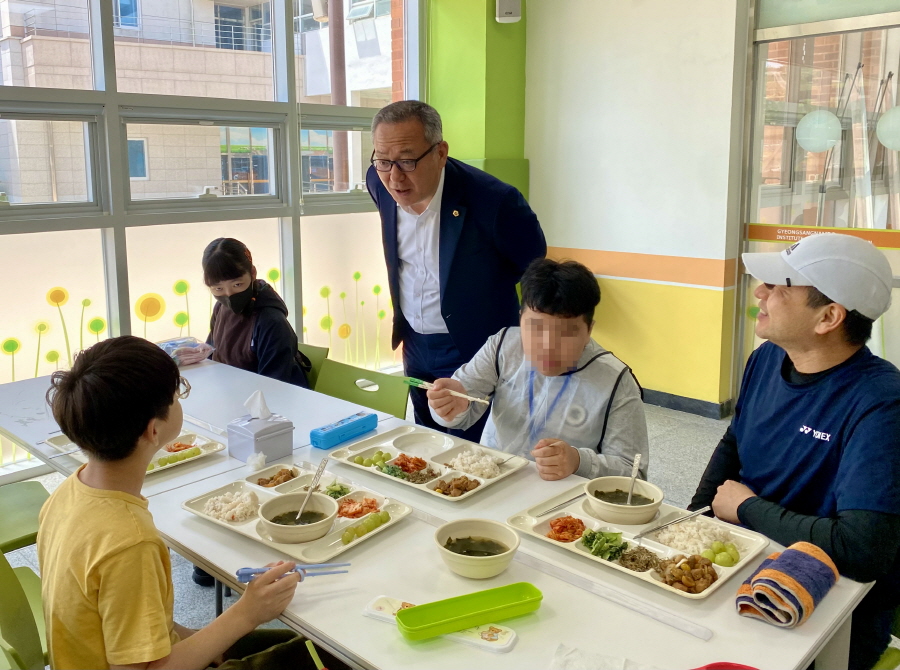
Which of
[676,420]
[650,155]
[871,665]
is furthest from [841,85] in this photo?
[871,665]

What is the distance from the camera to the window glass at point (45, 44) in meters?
3.46

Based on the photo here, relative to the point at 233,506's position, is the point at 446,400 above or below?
above

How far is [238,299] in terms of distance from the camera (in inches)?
121

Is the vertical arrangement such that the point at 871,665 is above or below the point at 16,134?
below

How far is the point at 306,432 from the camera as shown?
2.29 m

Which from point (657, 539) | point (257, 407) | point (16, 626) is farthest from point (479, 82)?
point (16, 626)

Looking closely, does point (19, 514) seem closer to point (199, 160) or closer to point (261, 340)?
point (261, 340)

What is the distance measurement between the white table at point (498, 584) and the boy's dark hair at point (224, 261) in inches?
48.4

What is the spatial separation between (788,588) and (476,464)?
815 mm

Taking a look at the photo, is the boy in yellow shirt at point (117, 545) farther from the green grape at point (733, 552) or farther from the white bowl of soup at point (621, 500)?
the green grape at point (733, 552)

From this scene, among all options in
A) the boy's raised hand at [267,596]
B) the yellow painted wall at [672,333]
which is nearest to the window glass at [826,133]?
the yellow painted wall at [672,333]

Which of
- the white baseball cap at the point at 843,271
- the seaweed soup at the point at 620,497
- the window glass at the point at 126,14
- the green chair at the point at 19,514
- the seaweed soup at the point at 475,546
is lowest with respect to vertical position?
the green chair at the point at 19,514

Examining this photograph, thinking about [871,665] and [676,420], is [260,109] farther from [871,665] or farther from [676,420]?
[871,665]

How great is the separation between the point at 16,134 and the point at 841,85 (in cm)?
414
